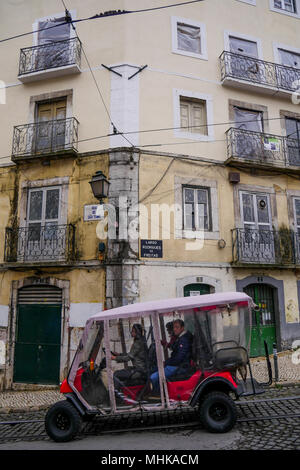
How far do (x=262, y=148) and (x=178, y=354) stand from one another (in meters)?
8.76

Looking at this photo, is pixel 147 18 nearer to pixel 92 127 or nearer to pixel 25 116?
pixel 92 127

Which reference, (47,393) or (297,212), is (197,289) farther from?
(47,393)

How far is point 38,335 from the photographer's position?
977cm

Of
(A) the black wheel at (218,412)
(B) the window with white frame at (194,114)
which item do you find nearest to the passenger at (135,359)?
(A) the black wheel at (218,412)

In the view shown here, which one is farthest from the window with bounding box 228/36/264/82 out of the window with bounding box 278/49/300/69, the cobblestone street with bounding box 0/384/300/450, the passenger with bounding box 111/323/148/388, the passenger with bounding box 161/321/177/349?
the cobblestone street with bounding box 0/384/300/450

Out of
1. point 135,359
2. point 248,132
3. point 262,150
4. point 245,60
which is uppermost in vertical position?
point 245,60

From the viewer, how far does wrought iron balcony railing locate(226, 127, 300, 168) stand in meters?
11.1

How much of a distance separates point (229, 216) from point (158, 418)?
22.3 feet

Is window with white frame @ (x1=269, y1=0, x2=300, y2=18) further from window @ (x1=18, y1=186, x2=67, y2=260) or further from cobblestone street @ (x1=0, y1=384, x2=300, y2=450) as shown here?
cobblestone street @ (x1=0, y1=384, x2=300, y2=450)

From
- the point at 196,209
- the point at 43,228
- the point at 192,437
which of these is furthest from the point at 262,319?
the point at 43,228

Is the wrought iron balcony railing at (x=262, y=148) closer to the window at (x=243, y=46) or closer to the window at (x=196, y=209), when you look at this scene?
the window at (x=196, y=209)

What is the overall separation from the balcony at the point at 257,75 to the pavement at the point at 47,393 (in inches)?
367

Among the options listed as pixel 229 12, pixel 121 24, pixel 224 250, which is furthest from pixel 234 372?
pixel 229 12

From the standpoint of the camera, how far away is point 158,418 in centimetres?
578
